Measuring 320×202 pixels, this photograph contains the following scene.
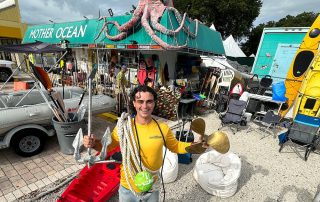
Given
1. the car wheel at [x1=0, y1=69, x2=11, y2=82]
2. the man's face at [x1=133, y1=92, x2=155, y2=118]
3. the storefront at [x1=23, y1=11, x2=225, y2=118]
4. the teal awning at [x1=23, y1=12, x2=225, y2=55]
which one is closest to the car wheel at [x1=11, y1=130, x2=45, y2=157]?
the man's face at [x1=133, y1=92, x2=155, y2=118]

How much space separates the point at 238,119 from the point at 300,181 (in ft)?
8.36

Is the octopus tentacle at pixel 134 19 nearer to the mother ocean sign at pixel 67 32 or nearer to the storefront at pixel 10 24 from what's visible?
Result: the mother ocean sign at pixel 67 32

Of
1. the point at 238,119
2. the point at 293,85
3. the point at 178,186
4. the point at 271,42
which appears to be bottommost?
the point at 178,186

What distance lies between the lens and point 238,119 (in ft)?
20.4

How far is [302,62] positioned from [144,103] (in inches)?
376

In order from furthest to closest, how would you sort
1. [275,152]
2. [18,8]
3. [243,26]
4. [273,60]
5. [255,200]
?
1. [243,26]
2. [18,8]
3. [273,60]
4. [275,152]
5. [255,200]

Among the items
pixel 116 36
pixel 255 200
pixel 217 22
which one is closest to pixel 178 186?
pixel 255 200

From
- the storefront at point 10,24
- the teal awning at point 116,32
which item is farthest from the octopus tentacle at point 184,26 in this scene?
the storefront at point 10,24

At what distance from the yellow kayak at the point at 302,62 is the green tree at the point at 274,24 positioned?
2631 cm

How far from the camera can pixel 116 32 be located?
7996 millimetres

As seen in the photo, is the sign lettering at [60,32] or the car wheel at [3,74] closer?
the sign lettering at [60,32]

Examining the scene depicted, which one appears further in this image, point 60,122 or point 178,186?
point 60,122

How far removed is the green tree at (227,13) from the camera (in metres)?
24.6

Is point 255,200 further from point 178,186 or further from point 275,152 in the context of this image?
point 275,152
